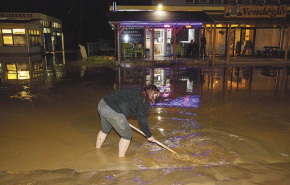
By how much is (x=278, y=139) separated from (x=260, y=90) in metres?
5.09

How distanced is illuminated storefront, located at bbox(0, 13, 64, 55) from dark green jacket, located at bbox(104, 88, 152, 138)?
2464 centimetres

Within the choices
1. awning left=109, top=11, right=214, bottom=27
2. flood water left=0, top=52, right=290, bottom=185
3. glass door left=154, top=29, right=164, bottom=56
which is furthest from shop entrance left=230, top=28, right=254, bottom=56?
flood water left=0, top=52, right=290, bottom=185

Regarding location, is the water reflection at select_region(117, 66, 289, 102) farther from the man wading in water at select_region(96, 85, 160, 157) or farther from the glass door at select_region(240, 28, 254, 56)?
the glass door at select_region(240, 28, 254, 56)

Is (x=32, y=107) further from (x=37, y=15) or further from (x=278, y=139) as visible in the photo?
(x=37, y=15)

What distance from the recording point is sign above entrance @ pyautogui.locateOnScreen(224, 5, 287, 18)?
59.0ft

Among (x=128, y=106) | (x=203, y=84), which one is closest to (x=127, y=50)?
(x=203, y=84)

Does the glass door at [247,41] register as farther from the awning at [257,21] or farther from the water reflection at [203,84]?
the water reflection at [203,84]

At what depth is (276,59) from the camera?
1892 cm

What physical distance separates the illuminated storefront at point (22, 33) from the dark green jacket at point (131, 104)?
24.6 metres

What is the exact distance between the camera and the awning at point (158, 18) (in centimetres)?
1655

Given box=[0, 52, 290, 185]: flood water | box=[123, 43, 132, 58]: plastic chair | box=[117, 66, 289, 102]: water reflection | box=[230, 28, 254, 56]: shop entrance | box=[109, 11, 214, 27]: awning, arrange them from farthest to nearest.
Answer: box=[230, 28, 254, 56]: shop entrance → box=[123, 43, 132, 58]: plastic chair → box=[109, 11, 214, 27]: awning → box=[117, 66, 289, 102]: water reflection → box=[0, 52, 290, 185]: flood water

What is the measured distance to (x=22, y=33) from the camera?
1003 inches

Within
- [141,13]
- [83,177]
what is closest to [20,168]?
[83,177]

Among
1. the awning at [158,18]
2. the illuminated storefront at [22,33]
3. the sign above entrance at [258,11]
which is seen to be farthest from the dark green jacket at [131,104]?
the illuminated storefront at [22,33]
